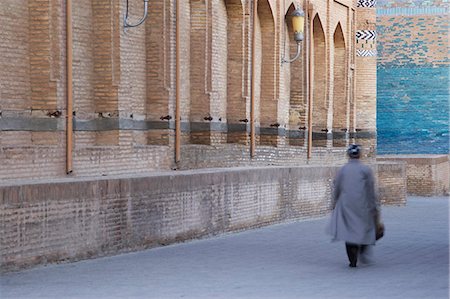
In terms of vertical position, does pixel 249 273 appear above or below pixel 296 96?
below

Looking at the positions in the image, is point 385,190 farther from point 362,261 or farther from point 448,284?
point 448,284

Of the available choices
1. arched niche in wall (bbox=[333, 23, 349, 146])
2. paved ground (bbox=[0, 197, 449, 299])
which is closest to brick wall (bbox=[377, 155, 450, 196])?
arched niche in wall (bbox=[333, 23, 349, 146])

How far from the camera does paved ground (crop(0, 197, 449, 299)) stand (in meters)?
9.95

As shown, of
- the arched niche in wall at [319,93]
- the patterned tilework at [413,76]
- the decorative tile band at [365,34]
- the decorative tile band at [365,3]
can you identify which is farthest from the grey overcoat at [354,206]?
the patterned tilework at [413,76]

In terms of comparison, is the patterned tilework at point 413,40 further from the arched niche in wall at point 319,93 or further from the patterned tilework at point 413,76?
the arched niche in wall at point 319,93

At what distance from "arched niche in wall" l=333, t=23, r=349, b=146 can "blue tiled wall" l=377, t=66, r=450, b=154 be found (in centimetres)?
565

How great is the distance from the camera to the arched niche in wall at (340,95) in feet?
102

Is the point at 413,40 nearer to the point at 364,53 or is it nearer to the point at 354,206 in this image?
the point at 364,53

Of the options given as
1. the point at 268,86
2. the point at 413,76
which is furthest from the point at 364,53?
the point at 268,86

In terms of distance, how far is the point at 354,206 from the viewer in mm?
12508

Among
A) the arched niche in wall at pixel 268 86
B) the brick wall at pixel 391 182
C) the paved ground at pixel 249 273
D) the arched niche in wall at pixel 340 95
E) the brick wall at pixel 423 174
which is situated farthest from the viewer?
the brick wall at pixel 423 174

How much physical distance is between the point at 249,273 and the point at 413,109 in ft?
84.6

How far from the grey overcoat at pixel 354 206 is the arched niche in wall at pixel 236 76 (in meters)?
10.6

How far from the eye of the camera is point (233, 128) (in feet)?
76.5
